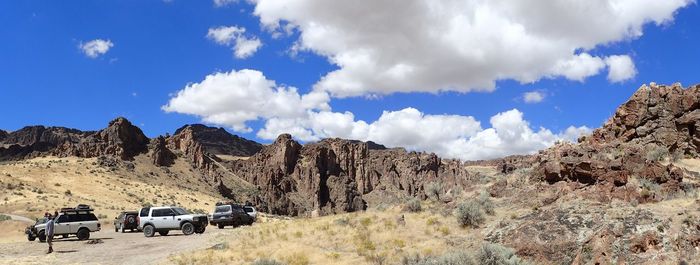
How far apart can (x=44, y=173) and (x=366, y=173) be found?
83.3 metres

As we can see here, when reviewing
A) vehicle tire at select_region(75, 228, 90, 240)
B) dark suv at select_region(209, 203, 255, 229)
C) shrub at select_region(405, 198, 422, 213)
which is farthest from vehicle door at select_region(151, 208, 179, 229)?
shrub at select_region(405, 198, 422, 213)

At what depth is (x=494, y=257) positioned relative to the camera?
13680 millimetres

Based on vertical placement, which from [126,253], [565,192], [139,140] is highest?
[139,140]

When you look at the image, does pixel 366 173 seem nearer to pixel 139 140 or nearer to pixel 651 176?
pixel 139 140

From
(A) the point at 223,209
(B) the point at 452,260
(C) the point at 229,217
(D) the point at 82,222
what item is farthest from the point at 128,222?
(B) the point at 452,260

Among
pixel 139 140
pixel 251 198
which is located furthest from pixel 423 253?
pixel 139 140

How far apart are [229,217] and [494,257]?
96.7 feet

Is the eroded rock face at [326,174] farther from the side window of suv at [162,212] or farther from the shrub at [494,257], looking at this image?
Answer: the shrub at [494,257]

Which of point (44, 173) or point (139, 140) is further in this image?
point (139, 140)

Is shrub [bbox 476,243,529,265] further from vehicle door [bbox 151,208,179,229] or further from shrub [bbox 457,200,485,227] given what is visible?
vehicle door [bbox 151,208,179,229]

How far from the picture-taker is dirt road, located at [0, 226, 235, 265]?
73.7 feet

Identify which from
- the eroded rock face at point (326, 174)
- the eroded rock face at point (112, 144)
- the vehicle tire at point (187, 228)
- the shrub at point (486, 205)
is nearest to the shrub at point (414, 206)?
the shrub at point (486, 205)

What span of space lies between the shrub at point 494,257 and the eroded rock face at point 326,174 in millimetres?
93577

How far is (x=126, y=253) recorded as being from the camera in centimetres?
2453
